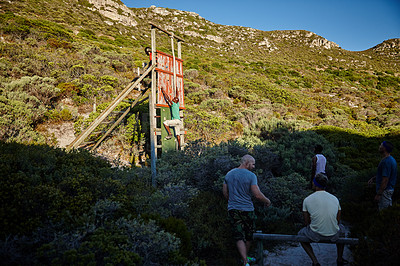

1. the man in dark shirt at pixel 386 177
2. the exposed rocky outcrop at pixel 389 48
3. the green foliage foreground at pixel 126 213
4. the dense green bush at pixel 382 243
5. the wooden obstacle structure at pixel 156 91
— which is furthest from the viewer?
the exposed rocky outcrop at pixel 389 48

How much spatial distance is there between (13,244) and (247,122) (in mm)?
13025

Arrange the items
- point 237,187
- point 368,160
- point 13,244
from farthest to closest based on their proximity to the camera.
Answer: point 368,160
point 237,187
point 13,244

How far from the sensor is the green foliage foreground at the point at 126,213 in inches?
93.4

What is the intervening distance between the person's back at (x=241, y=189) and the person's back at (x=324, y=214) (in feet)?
3.08

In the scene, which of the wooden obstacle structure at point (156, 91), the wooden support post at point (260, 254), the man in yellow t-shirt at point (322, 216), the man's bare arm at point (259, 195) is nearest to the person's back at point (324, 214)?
the man in yellow t-shirt at point (322, 216)

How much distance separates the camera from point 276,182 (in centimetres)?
589

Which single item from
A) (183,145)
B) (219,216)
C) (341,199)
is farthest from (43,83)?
(341,199)

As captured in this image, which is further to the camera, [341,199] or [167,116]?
[167,116]

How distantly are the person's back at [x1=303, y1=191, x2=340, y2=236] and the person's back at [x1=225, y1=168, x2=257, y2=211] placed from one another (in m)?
0.94

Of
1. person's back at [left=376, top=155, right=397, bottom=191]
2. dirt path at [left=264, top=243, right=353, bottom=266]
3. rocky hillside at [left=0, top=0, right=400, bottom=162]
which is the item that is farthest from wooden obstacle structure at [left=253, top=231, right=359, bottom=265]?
rocky hillside at [left=0, top=0, right=400, bottom=162]

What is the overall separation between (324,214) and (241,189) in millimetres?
1277

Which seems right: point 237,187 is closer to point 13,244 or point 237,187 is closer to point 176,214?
point 176,214

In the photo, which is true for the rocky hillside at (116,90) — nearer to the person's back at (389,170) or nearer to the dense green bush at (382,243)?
the person's back at (389,170)

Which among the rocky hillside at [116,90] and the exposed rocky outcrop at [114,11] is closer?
the rocky hillside at [116,90]
